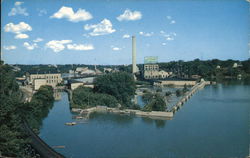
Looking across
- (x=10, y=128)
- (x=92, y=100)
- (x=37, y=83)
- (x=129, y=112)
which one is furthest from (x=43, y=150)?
(x=37, y=83)

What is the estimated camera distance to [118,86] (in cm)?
938

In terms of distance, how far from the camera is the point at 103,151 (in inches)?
178

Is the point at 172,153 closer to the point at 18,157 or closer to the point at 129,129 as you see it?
the point at 129,129

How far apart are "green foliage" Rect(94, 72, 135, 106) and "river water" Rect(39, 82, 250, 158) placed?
6.07ft

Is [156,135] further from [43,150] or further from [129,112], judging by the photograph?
[43,150]

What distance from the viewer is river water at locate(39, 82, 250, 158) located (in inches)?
175

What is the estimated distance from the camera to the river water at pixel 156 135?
4434mm

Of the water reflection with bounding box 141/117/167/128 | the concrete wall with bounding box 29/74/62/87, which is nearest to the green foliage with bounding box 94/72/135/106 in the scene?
the water reflection with bounding box 141/117/167/128

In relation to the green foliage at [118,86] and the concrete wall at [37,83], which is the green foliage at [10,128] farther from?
the concrete wall at [37,83]

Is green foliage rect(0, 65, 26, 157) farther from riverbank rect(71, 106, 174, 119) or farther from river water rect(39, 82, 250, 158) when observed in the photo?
riverbank rect(71, 106, 174, 119)

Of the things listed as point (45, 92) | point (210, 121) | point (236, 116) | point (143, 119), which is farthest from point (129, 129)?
point (45, 92)

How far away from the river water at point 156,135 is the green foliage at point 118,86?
6.07ft

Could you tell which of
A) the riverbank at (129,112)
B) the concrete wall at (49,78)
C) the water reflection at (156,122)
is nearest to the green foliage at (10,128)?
the water reflection at (156,122)

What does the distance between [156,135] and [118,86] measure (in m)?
4.15
